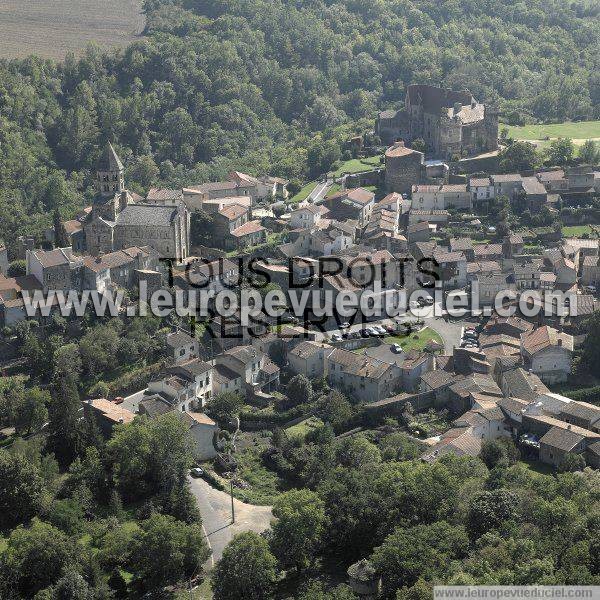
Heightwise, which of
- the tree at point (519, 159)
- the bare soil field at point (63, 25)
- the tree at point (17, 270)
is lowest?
the tree at point (17, 270)

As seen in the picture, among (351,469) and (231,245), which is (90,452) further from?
(231,245)

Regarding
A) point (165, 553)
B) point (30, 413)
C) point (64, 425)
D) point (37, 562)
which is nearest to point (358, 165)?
point (30, 413)

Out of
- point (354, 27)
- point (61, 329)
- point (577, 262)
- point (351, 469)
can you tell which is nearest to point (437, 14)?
point (354, 27)

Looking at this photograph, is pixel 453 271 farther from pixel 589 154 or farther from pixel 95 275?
pixel 95 275

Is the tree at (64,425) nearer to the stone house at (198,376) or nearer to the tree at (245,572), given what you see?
the stone house at (198,376)

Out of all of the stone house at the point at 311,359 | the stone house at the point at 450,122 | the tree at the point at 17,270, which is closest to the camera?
the stone house at the point at 311,359

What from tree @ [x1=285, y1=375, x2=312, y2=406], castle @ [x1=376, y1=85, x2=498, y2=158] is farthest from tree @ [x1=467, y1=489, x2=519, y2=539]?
castle @ [x1=376, y1=85, x2=498, y2=158]

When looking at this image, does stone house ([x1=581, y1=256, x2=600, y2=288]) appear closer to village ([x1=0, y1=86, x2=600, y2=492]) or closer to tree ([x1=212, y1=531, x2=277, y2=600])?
village ([x1=0, y1=86, x2=600, y2=492])

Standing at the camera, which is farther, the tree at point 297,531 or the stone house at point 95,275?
the stone house at point 95,275

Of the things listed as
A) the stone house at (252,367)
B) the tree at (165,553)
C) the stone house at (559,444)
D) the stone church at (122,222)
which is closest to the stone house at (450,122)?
the stone church at (122,222)
